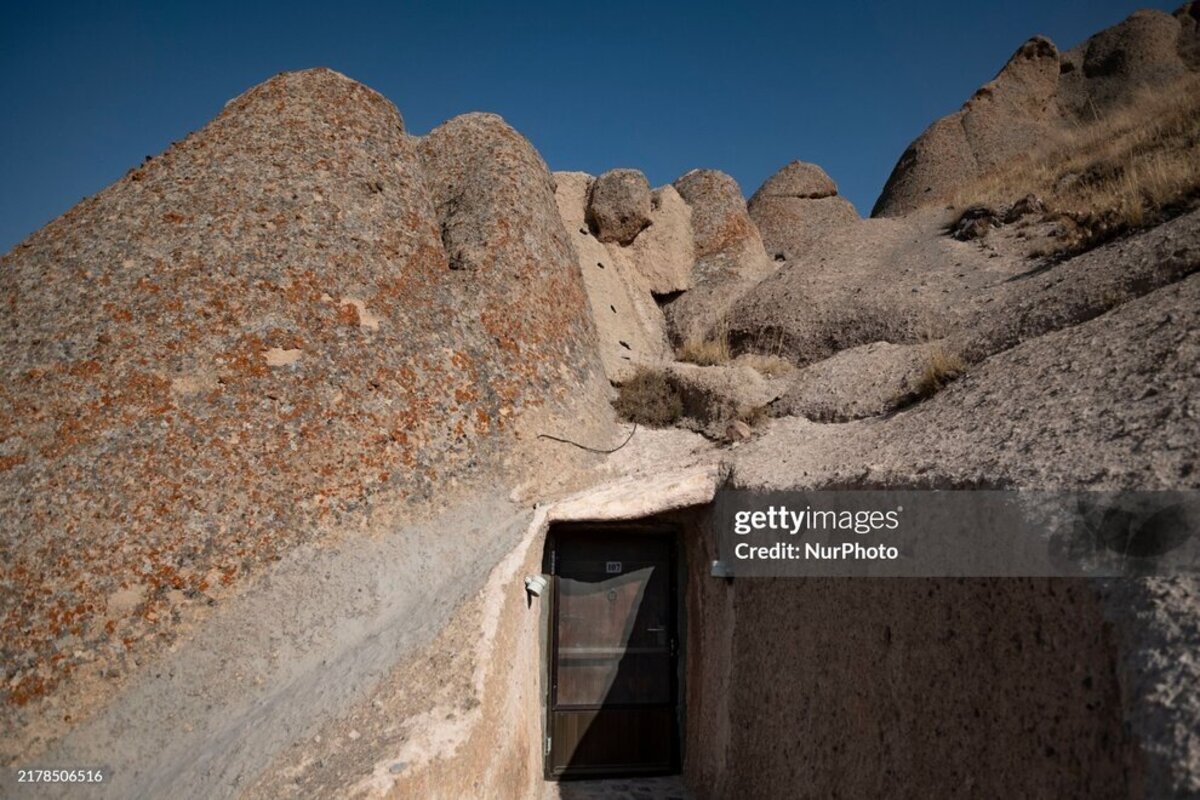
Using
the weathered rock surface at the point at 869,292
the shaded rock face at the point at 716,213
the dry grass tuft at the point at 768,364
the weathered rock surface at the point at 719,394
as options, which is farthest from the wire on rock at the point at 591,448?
the shaded rock face at the point at 716,213

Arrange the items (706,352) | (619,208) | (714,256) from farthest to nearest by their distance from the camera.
Result: 1. (714,256)
2. (619,208)
3. (706,352)

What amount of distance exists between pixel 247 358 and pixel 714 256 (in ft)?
23.5

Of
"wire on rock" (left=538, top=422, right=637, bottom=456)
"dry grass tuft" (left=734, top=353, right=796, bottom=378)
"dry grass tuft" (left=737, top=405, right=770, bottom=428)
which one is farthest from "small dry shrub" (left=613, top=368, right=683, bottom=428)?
"dry grass tuft" (left=734, top=353, right=796, bottom=378)

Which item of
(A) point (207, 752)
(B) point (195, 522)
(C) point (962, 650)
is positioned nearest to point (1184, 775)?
(C) point (962, 650)

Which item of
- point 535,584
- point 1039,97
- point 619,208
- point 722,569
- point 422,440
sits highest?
point 1039,97

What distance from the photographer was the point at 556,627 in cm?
627

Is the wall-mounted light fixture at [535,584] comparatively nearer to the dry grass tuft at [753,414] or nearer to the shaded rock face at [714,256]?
the dry grass tuft at [753,414]

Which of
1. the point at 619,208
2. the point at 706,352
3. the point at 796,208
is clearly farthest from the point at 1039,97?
the point at 706,352

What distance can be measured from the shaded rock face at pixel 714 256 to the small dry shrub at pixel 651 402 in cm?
213

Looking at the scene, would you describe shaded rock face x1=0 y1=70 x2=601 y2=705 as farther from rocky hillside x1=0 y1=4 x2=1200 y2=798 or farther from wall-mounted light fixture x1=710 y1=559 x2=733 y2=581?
wall-mounted light fixture x1=710 y1=559 x2=733 y2=581

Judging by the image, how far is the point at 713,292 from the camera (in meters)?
10.1

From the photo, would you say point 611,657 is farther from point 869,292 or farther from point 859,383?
point 869,292

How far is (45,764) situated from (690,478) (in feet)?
13.4

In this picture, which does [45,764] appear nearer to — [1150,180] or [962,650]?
[962,650]
